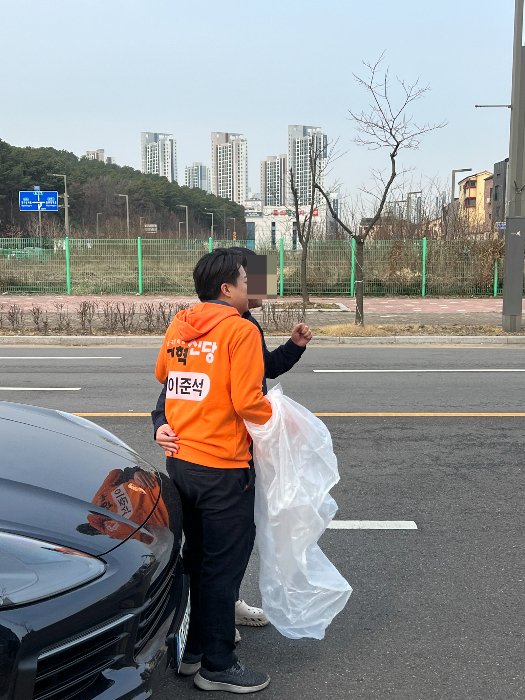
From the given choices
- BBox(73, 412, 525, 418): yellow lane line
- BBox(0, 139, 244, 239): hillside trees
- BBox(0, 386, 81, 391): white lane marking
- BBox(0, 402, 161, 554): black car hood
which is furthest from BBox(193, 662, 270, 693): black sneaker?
BBox(0, 139, 244, 239): hillside trees

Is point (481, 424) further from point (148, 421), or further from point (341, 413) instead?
point (148, 421)

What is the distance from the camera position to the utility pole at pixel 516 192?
13.6m

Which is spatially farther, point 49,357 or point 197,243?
point 197,243

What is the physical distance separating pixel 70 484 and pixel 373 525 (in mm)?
2339

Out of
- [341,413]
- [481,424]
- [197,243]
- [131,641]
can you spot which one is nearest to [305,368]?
[341,413]

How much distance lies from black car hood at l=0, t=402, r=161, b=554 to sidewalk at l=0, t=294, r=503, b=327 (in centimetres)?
1249

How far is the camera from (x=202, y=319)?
2.53m

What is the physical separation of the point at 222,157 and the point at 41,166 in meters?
108

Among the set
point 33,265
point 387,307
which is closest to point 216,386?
point 387,307

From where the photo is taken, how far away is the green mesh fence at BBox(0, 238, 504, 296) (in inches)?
900

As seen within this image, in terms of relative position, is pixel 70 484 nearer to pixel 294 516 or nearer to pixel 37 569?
pixel 37 569

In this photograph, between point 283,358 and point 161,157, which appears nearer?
point 283,358

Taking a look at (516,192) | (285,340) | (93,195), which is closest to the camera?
(285,340)

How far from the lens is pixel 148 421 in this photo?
6.68m
